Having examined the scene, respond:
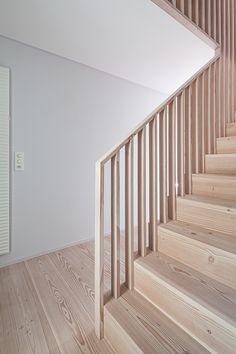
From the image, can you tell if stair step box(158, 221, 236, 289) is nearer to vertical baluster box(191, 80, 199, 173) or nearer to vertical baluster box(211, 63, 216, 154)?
vertical baluster box(191, 80, 199, 173)

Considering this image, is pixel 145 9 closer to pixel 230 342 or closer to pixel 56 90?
pixel 56 90

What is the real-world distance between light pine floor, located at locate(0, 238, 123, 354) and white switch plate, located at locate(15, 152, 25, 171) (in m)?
1.02

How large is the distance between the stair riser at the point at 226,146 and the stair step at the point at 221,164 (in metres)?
0.22

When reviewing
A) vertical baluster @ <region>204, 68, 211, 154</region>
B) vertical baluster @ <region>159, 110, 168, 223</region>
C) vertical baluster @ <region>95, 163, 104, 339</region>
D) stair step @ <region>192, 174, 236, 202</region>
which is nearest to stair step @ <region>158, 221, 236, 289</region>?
vertical baluster @ <region>159, 110, 168, 223</region>

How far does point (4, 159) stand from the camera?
194cm

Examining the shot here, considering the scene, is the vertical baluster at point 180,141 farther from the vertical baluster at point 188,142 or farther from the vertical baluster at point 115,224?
the vertical baluster at point 115,224

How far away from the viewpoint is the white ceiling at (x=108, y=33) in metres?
1.62

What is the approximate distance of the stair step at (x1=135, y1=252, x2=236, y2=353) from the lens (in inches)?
33.3

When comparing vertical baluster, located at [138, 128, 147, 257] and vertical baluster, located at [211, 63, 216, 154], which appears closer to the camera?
vertical baluster, located at [138, 128, 147, 257]

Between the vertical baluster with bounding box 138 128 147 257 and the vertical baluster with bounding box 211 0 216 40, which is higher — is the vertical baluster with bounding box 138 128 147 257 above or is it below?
below

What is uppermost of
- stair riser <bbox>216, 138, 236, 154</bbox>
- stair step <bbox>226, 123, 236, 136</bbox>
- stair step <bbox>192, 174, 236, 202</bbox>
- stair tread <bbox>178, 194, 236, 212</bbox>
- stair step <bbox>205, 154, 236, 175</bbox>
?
stair step <bbox>226, 123, 236, 136</bbox>

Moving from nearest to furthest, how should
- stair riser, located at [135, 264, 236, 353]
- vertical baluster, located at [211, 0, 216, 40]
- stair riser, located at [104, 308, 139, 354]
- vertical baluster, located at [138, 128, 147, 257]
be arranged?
1. stair riser, located at [135, 264, 236, 353]
2. stair riser, located at [104, 308, 139, 354]
3. vertical baluster, located at [138, 128, 147, 257]
4. vertical baluster, located at [211, 0, 216, 40]

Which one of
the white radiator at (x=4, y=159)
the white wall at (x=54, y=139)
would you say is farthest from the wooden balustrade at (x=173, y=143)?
the white radiator at (x=4, y=159)

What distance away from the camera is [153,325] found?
3.27 ft
